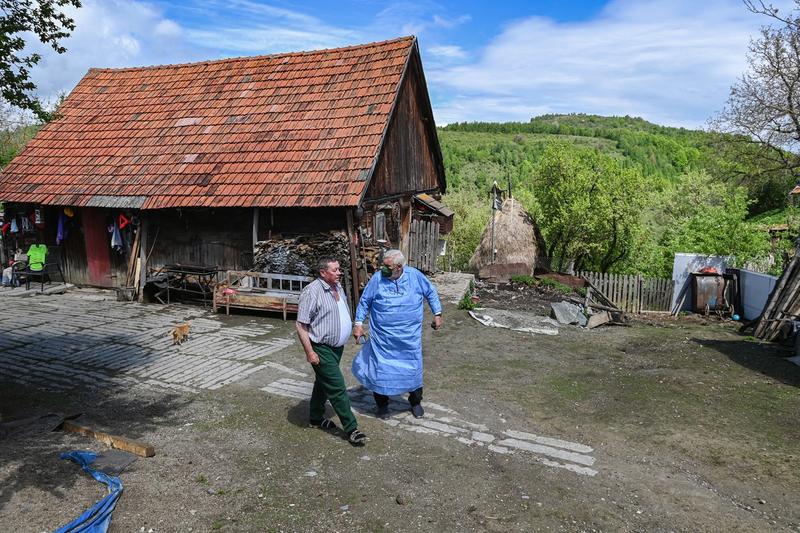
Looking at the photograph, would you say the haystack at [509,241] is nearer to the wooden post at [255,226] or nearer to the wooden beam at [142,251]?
the wooden post at [255,226]

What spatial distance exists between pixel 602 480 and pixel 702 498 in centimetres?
79

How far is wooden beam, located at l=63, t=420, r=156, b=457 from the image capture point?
17.3ft

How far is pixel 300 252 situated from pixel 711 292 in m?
10.4

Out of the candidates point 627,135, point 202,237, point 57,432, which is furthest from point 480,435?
point 627,135

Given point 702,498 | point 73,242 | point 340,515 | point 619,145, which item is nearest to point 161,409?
point 340,515

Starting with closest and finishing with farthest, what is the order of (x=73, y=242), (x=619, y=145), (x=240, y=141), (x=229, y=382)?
(x=229, y=382) < (x=240, y=141) < (x=73, y=242) < (x=619, y=145)

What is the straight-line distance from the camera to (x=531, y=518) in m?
4.35

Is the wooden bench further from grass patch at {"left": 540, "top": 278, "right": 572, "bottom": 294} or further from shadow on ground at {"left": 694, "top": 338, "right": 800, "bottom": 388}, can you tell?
grass patch at {"left": 540, "top": 278, "right": 572, "bottom": 294}

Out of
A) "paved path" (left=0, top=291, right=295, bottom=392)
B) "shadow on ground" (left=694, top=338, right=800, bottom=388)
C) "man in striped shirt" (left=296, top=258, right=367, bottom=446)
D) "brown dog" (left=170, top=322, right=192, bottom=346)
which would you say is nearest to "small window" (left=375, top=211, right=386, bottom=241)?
"paved path" (left=0, top=291, right=295, bottom=392)

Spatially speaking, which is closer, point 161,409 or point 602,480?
point 602,480

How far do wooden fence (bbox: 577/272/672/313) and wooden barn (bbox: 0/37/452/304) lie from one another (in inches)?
225

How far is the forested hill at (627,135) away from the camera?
73.4 metres

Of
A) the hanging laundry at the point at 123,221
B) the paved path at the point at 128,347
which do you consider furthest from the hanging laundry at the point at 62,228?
the paved path at the point at 128,347

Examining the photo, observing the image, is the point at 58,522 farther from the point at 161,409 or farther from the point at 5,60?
the point at 5,60
